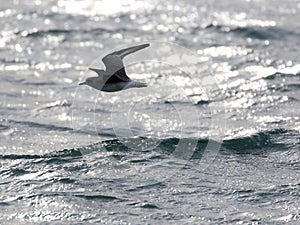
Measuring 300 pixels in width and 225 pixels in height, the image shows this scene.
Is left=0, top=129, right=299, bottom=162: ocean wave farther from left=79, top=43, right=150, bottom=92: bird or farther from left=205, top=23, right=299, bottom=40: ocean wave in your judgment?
left=205, top=23, right=299, bottom=40: ocean wave

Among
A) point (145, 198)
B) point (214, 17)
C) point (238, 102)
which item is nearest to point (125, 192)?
point (145, 198)

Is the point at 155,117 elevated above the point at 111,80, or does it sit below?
below

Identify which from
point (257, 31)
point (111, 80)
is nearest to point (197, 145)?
point (111, 80)

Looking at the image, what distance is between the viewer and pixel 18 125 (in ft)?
55.0

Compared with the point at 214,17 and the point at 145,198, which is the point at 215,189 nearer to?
the point at 145,198

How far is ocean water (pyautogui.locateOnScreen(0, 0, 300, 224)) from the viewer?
12602 millimetres

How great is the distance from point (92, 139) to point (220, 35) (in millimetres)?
10144

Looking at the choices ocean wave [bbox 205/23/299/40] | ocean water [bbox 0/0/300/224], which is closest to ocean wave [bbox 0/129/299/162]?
ocean water [bbox 0/0/300/224]

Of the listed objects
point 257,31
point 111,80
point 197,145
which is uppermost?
point 111,80

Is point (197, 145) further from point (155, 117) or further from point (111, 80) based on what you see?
point (111, 80)

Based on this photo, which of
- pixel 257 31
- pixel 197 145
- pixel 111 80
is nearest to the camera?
pixel 111 80

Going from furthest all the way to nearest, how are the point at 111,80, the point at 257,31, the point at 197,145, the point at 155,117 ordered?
1. the point at 257,31
2. the point at 155,117
3. the point at 197,145
4. the point at 111,80

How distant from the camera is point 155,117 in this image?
683 inches

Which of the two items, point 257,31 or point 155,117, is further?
point 257,31
